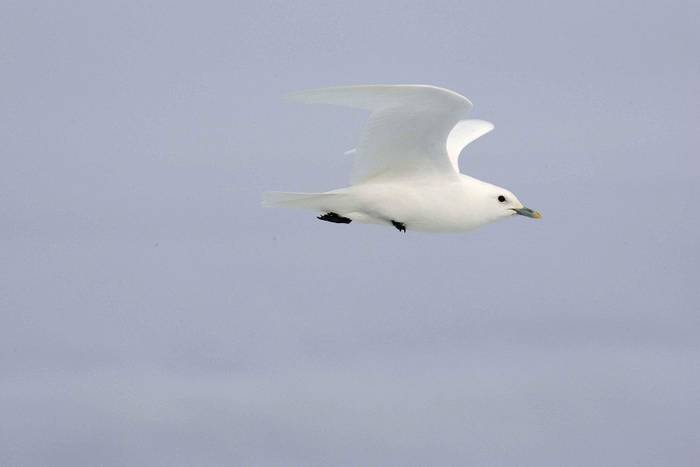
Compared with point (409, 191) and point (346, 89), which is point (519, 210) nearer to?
point (409, 191)

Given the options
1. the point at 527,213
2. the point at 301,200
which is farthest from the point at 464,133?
the point at 301,200

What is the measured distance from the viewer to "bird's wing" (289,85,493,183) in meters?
31.2

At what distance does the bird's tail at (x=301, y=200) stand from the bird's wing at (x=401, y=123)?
669 millimetres

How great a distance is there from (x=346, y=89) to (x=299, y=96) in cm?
102

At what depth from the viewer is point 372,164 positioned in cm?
3400

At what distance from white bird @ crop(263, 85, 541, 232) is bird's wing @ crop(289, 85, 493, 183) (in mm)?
18

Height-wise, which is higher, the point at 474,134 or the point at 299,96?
the point at 474,134

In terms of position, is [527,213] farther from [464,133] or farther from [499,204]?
[464,133]

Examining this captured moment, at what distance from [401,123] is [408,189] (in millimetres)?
1767

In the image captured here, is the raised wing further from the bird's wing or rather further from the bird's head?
the bird's wing

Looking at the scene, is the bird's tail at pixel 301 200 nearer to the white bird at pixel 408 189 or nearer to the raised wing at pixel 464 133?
the white bird at pixel 408 189

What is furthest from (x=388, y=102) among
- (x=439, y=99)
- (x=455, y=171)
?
(x=455, y=171)

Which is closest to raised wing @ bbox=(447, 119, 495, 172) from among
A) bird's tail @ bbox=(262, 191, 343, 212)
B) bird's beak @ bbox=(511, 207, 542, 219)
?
bird's beak @ bbox=(511, 207, 542, 219)

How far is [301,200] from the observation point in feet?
111
